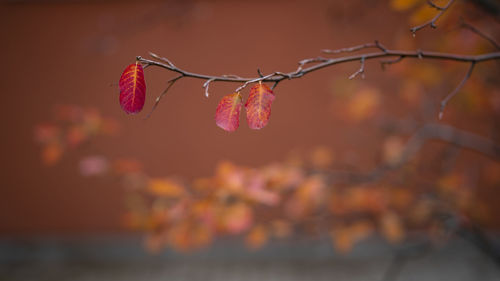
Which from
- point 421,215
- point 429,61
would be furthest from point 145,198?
point 429,61

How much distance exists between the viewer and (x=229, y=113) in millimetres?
576

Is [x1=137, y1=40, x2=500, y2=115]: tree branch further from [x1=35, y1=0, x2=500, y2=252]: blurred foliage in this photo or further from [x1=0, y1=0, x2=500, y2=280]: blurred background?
[x1=0, y1=0, x2=500, y2=280]: blurred background

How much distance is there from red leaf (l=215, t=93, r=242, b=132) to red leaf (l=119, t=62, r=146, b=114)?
0.11 m

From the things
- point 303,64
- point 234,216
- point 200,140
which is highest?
point 200,140

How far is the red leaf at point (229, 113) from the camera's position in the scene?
57cm

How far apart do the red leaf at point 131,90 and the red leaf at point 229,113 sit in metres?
0.11

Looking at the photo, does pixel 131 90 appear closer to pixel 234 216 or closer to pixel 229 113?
pixel 229 113

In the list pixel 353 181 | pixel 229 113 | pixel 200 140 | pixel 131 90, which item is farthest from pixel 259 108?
pixel 200 140

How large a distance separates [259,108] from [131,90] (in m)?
0.19

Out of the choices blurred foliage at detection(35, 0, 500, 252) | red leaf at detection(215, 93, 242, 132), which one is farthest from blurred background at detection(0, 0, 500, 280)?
red leaf at detection(215, 93, 242, 132)

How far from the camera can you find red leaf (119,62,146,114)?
0.55m

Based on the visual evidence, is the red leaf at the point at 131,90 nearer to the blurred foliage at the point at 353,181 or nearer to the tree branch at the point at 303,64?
the tree branch at the point at 303,64

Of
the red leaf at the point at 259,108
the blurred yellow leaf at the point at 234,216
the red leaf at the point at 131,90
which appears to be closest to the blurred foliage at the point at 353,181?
the blurred yellow leaf at the point at 234,216

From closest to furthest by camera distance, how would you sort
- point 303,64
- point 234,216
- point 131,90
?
point 131,90 < point 303,64 < point 234,216
